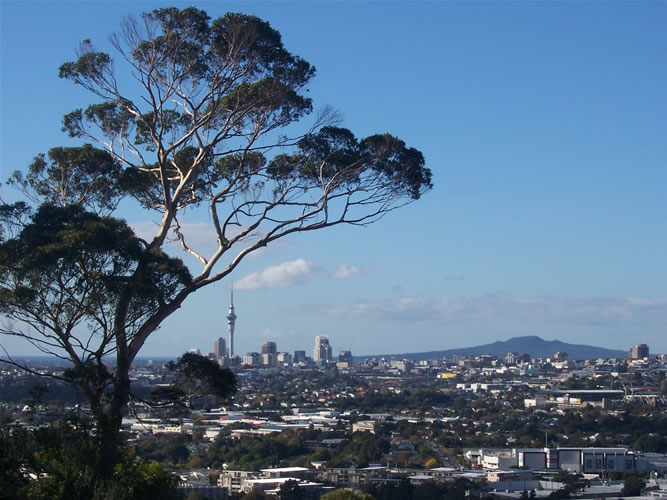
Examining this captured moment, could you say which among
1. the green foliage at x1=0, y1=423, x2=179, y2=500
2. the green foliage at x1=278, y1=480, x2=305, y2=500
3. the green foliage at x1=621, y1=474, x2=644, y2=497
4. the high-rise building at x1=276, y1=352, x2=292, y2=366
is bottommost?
the green foliage at x1=621, y1=474, x2=644, y2=497

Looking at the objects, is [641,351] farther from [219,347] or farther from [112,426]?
[112,426]

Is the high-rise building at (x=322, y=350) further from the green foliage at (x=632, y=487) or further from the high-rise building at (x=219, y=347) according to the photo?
the green foliage at (x=632, y=487)

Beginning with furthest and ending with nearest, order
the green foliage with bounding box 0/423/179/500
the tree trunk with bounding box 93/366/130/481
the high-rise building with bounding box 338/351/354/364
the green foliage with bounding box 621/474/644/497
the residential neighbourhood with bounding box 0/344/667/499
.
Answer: the high-rise building with bounding box 338/351/354/364 < the green foliage with bounding box 621/474/644/497 < the residential neighbourhood with bounding box 0/344/667/499 < the tree trunk with bounding box 93/366/130/481 < the green foliage with bounding box 0/423/179/500

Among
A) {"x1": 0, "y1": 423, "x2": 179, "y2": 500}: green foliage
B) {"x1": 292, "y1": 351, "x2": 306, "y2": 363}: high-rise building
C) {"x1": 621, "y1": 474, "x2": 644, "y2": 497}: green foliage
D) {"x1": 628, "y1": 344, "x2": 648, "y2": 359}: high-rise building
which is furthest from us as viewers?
{"x1": 292, "y1": 351, "x2": 306, "y2": 363}: high-rise building

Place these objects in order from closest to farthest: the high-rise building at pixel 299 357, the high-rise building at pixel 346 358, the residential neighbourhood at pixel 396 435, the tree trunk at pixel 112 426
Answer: the tree trunk at pixel 112 426
the residential neighbourhood at pixel 396 435
the high-rise building at pixel 299 357
the high-rise building at pixel 346 358

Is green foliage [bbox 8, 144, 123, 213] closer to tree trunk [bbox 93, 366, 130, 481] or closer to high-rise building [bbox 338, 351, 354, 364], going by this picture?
tree trunk [bbox 93, 366, 130, 481]

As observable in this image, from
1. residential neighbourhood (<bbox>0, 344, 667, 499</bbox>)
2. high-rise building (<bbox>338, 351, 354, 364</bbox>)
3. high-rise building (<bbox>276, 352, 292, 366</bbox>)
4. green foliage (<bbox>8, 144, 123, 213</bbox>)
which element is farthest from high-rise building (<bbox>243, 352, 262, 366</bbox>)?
green foliage (<bbox>8, 144, 123, 213</bbox>)

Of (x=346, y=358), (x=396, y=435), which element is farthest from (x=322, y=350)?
(x=396, y=435)

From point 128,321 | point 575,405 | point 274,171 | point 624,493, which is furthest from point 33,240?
point 575,405

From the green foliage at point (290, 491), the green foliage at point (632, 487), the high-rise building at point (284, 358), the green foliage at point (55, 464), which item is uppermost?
the high-rise building at point (284, 358)

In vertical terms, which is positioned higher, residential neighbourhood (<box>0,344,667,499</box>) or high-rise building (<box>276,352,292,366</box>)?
high-rise building (<box>276,352,292,366</box>)

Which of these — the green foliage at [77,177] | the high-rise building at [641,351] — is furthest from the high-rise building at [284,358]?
the green foliage at [77,177]
